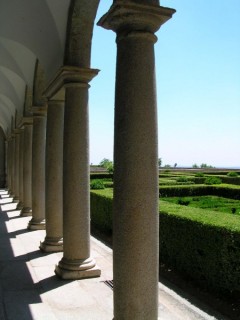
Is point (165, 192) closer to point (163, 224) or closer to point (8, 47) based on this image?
point (163, 224)

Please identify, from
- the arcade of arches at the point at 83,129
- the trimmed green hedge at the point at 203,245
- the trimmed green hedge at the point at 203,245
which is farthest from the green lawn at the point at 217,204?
the arcade of arches at the point at 83,129

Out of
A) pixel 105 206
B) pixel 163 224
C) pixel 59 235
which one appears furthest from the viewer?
pixel 105 206

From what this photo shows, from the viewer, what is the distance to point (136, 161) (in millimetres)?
3887

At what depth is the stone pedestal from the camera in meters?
6.42

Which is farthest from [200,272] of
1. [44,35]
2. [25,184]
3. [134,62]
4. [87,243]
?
[25,184]

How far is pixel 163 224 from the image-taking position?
25.4 ft

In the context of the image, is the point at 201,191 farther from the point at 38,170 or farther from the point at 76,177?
the point at 76,177

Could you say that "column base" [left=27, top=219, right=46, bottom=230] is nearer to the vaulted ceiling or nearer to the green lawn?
the vaulted ceiling

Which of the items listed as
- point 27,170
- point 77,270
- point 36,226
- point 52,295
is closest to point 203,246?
point 77,270

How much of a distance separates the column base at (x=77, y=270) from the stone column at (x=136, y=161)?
8.30ft

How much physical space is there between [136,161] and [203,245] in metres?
3.17

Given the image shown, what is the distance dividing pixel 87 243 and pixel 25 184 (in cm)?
720

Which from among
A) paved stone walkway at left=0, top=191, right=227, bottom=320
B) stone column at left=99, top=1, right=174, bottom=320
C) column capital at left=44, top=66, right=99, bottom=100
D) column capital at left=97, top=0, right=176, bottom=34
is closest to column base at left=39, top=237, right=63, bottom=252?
paved stone walkway at left=0, top=191, right=227, bottom=320

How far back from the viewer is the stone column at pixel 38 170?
35.0 ft
